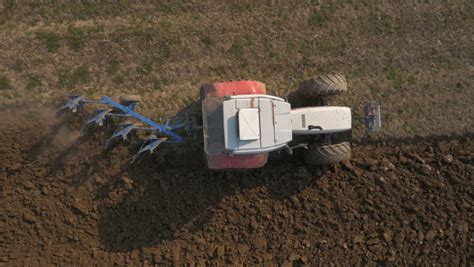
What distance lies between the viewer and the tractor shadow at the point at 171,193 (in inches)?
334

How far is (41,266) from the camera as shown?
8281mm

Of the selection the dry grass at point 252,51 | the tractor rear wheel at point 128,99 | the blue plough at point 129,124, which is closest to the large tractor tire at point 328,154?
the dry grass at point 252,51

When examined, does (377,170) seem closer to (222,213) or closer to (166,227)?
(222,213)

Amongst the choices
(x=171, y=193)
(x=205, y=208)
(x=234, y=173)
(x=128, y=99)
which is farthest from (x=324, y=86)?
(x=128, y=99)

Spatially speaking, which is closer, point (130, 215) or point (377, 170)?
point (130, 215)

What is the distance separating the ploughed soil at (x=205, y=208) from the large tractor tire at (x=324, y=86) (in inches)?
66.6

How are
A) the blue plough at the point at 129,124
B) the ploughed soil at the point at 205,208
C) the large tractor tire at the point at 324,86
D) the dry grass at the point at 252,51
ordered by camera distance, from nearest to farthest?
the blue plough at the point at 129,124 < the ploughed soil at the point at 205,208 < the large tractor tire at the point at 324,86 < the dry grass at the point at 252,51

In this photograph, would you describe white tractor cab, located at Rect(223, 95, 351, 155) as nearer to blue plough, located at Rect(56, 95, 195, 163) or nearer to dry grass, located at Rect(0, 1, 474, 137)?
blue plough, located at Rect(56, 95, 195, 163)

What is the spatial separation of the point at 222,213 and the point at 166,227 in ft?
4.18

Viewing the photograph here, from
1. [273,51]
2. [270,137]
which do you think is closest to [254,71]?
[273,51]

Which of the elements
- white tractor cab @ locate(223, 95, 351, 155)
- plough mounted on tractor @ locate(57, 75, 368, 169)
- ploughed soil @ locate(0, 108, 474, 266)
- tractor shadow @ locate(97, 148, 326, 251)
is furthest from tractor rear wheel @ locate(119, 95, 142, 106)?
white tractor cab @ locate(223, 95, 351, 155)

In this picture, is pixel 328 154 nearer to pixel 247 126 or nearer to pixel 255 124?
pixel 255 124

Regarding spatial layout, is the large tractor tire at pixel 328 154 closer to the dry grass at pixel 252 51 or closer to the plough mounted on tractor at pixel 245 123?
the plough mounted on tractor at pixel 245 123

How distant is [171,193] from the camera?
8633 millimetres
